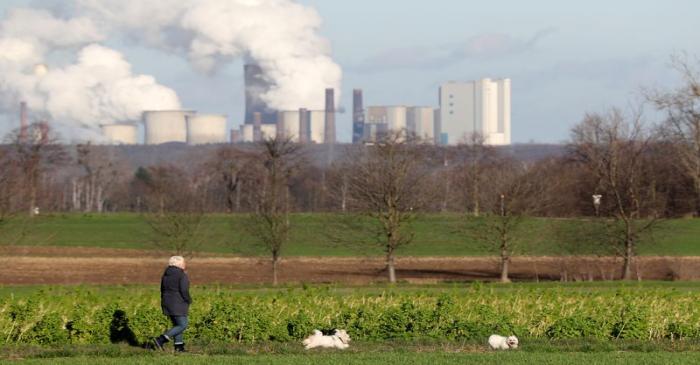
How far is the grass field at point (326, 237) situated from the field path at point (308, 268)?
3.52ft

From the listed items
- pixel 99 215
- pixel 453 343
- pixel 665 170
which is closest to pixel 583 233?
pixel 453 343

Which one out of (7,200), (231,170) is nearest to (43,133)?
(231,170)

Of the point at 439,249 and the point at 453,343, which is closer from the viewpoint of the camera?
the point at 453,343

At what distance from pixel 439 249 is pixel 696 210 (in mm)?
32885

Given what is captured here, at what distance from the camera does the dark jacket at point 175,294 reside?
20.6 metres

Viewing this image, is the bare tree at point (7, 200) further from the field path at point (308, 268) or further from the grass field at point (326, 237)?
the grass field at point (326, 237)

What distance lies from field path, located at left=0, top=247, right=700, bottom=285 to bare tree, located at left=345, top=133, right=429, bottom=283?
1.75m

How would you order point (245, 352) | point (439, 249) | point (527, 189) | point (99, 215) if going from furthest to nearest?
point (99, 215)
point (439, 249)
point (527, 189)
point (245, 352)

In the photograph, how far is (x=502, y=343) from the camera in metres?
21.1

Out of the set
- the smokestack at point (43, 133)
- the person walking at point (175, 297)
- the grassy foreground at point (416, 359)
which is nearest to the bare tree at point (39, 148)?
the smokestack at point (43, 133)

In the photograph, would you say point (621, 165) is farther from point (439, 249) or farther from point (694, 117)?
point (694, 117)

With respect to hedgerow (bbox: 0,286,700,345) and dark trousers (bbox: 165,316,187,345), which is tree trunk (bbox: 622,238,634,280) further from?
dark trousers (bbox: 165,316,187,345)

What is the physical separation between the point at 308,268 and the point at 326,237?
31.8 feet

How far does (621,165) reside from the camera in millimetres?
55594
